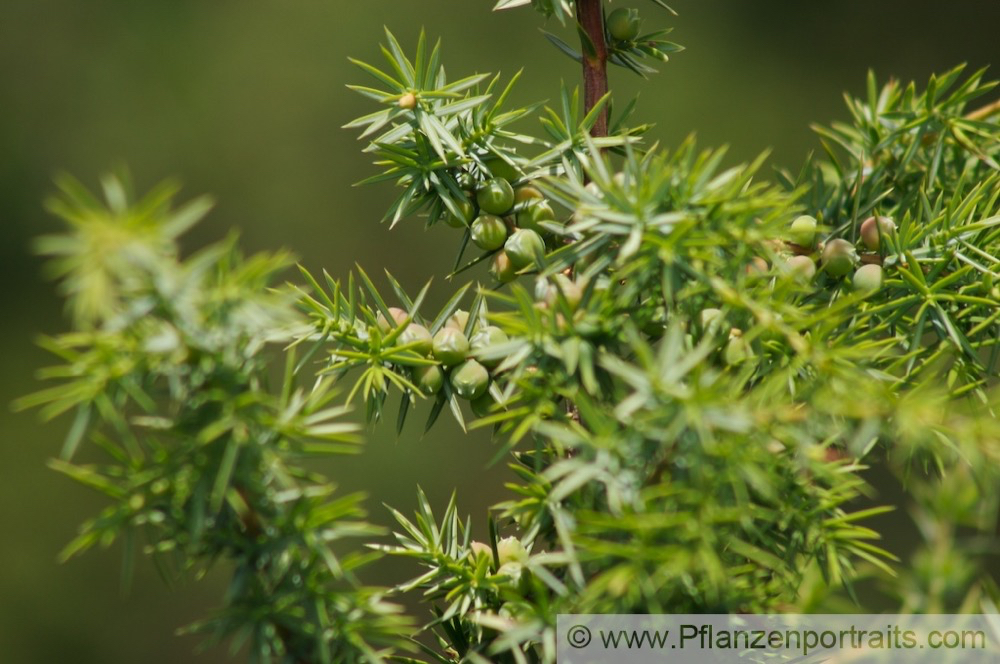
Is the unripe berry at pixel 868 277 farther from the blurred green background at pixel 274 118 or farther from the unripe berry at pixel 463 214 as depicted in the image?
the blurred green background at pixel 274 118

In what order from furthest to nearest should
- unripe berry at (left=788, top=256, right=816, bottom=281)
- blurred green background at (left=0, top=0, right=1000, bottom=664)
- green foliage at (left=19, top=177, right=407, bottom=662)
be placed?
blurred green background at (left=0, top=0, right=1000, bottom=664), unripe berry at (left=788, top=256, right=816, bottom=281), green foliage at (left=19, top=177, right=407, bottom=662)

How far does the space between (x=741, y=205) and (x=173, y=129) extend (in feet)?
4.06

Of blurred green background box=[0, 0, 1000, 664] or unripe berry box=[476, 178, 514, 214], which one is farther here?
blurred green background box=[0, 0, 1000, 664]

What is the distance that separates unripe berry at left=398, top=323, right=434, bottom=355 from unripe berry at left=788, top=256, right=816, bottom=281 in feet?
0.42

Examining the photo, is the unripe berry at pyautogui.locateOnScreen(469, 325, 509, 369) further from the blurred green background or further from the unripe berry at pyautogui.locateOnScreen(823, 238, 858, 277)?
the blurred green background

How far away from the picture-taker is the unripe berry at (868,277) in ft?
1.06

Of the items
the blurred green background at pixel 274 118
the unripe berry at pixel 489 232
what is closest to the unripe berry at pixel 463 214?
the unripe berry at pixel 489 232

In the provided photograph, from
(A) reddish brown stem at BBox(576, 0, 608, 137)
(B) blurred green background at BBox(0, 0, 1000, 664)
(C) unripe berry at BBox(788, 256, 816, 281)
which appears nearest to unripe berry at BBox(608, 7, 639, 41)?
(A) reddish brown stem at BBox(576, 0, 608, 137)

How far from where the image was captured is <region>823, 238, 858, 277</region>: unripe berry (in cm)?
34

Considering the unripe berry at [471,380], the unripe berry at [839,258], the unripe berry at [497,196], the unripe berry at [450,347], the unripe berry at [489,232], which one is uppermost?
the unripe berry at [839,258]

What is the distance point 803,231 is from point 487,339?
0.41 ft

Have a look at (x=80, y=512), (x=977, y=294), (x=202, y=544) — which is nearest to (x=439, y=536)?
(x=202, y=544)

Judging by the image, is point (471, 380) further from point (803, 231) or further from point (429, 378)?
point (803, 231)

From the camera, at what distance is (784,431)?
224 millimetres
